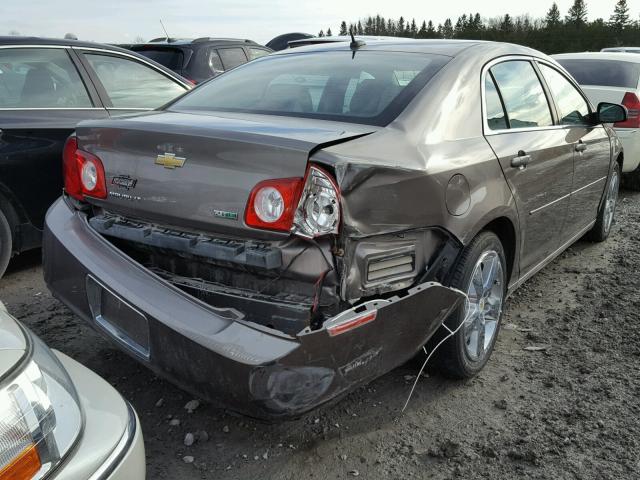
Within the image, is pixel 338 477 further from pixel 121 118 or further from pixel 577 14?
pixel 577 14

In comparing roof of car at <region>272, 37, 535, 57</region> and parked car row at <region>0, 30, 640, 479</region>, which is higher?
roof of car at <region>272, 37, 535, 57</region>

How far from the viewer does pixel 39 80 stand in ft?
14.2

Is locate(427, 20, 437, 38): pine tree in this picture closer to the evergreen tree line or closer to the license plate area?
the evergreen tree line

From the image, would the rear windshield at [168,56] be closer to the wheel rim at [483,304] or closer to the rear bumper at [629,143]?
the rear bumper at [629,143]

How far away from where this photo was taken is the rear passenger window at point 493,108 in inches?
117

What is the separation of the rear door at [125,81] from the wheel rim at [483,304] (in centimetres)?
315

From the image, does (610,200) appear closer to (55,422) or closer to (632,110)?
(632,110)

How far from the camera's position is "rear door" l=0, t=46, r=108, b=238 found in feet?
13.0

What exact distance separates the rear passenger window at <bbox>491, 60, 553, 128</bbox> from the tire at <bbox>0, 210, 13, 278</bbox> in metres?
3.15

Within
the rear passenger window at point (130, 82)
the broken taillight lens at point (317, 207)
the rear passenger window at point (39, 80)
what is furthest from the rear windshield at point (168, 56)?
the broken taillight lens at point (317, 207)

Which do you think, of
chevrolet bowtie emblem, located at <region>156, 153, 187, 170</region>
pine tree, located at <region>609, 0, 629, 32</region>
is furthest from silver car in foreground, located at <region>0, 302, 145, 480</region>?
pine tree, located at <region>609, 0, 629, 32</region>

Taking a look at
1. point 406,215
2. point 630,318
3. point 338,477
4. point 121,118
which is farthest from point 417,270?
point 630,318

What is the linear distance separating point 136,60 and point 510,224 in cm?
345

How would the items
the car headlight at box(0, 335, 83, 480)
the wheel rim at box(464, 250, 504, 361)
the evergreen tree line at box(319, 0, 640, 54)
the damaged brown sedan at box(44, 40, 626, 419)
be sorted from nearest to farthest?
the car headlight at box(0, 335, 83, 480), the damaged brown sedan at box(44, 40, 626, 419), the wheel rim at box(464, 250, 504, 361), the evergreen tree line at box(319, 0, 640, 54)
